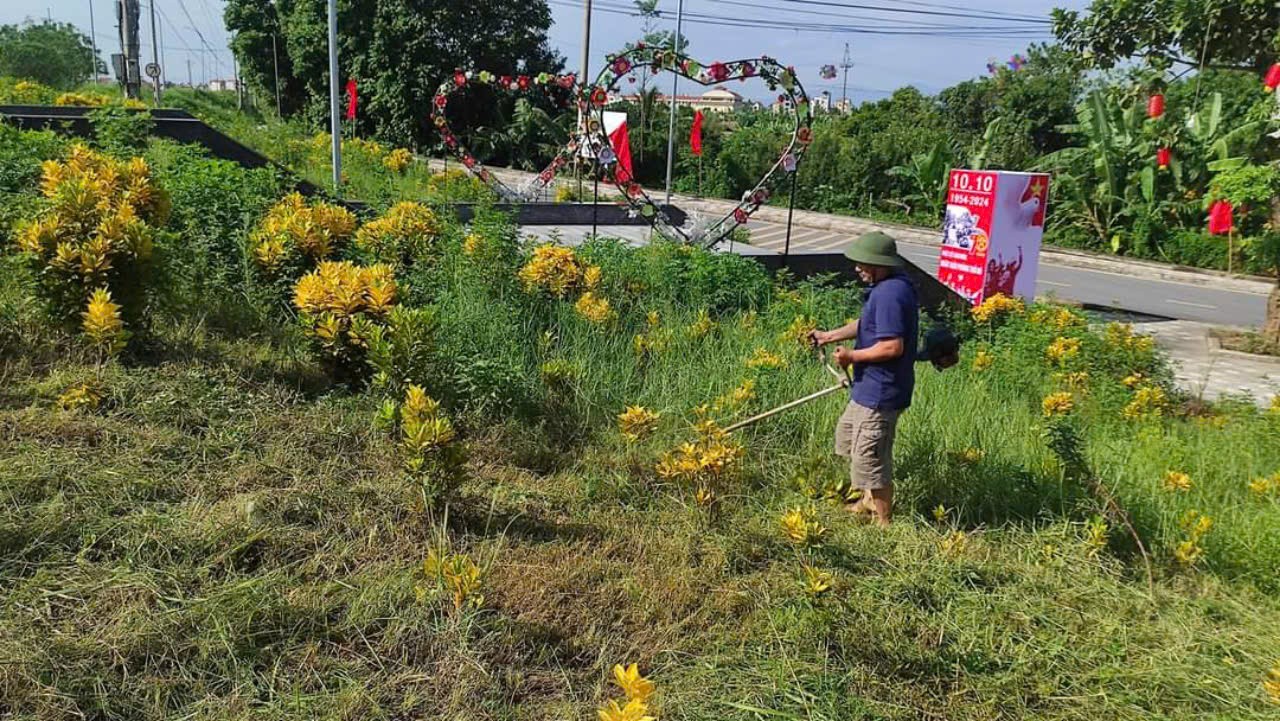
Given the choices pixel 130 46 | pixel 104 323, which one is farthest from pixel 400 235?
pixel 130 46

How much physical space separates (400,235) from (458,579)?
3676 mm

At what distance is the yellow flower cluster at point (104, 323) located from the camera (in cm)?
411

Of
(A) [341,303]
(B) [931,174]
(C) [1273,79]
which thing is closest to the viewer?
(A) [341,303]

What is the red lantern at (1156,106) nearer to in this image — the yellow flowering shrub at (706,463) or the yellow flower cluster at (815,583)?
the yellow flowering shrub at (706,463)

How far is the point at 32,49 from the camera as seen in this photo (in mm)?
42438

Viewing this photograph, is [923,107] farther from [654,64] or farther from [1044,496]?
[1044,496]

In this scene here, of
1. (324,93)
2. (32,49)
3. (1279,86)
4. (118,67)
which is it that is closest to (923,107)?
(1279,86)

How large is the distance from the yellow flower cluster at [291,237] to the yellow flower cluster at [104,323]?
3.56 feet

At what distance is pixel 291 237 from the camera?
17.2ft

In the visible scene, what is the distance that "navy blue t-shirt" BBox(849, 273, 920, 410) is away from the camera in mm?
3963

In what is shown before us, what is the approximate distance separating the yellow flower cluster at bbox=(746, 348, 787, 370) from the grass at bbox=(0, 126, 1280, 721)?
65 mm

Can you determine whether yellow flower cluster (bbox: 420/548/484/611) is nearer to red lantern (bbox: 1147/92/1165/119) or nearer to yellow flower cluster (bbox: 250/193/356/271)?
yellow flower cluster (bbox: 250/193/356/271)

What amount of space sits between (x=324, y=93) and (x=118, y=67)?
721 cm

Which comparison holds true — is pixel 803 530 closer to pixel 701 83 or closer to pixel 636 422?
pixel 636 422
